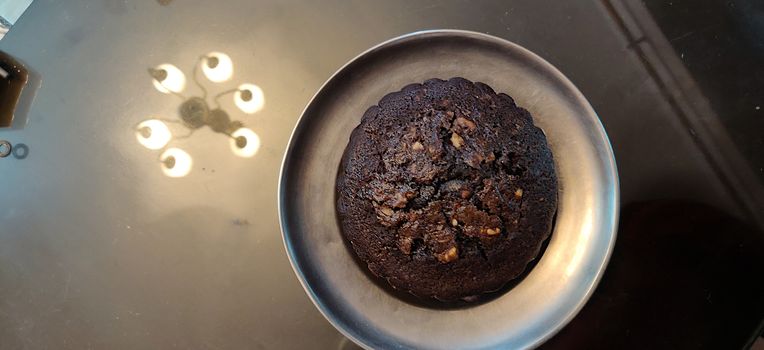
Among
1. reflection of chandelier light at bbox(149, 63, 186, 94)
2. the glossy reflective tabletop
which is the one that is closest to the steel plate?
the glossy reflective tabletop

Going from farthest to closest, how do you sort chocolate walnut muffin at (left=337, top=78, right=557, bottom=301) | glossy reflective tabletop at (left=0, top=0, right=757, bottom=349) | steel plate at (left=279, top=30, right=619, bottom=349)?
glossy reflective tabletop at (left=0, top=0, right=757, bottom=349), steel plate at (left=279, top=30, right=619, bottom=349), chocolate walnut muffin at (left=337, top=78, right=557, bottom=301)

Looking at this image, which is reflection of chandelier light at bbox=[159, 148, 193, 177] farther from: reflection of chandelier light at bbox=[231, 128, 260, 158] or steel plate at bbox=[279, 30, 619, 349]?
steel plate at bbox=[279, 30, 619, 349]

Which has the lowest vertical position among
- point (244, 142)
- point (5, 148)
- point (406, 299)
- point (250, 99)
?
point (406, 299)

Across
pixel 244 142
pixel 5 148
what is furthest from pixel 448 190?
pixel 5 148

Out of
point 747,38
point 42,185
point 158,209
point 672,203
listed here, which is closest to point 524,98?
point 672,203

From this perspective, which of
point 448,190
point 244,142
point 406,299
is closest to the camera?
point 448,190

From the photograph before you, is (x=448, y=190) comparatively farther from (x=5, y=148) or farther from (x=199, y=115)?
(x=5, y=148)
